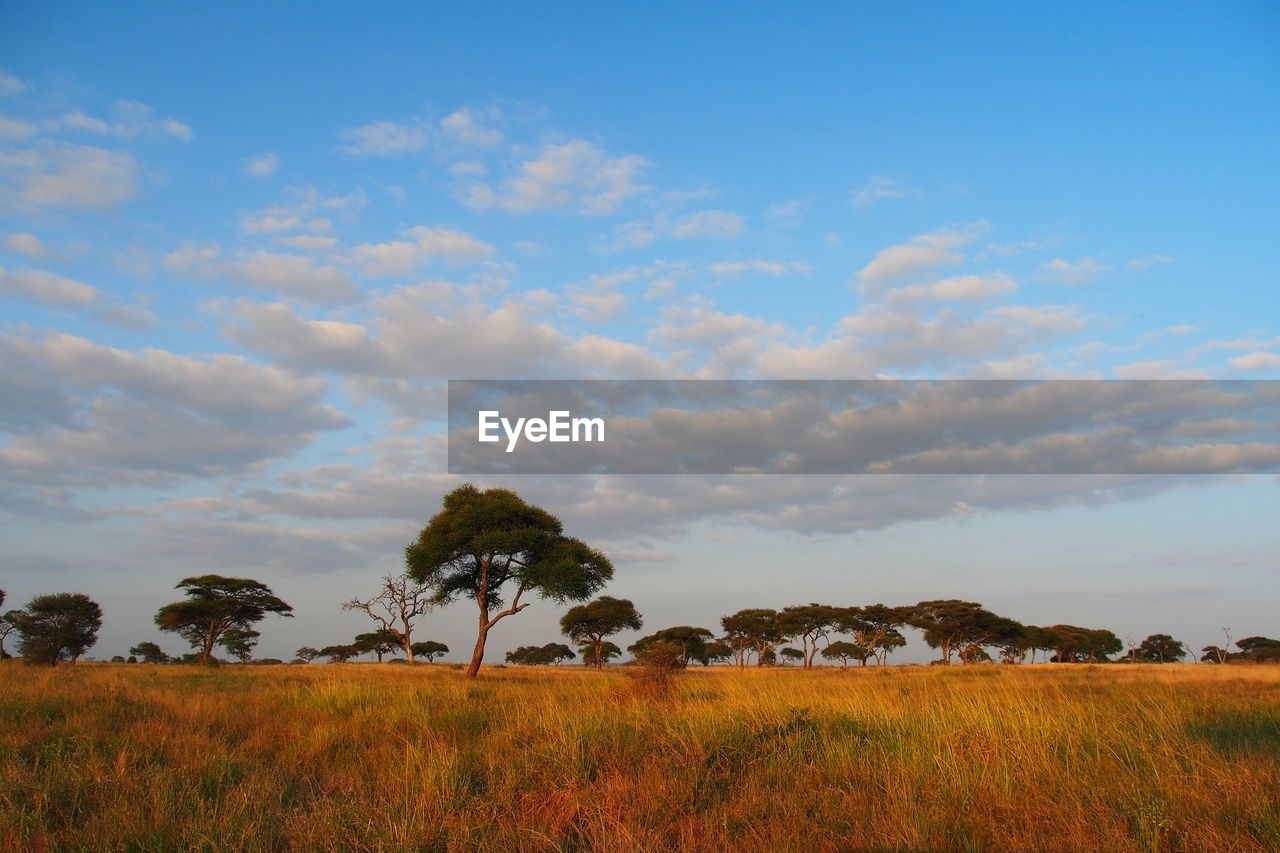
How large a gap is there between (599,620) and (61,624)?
30855 millimetres

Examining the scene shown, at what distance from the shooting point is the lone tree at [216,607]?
42.1 metres

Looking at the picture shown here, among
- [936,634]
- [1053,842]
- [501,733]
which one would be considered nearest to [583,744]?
[501,733]

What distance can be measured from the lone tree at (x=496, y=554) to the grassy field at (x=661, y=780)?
17.2m

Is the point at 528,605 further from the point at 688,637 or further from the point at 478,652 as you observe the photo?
the point at 688,637

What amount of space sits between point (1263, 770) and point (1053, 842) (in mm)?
2079

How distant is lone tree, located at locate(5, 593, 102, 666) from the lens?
1513 inches

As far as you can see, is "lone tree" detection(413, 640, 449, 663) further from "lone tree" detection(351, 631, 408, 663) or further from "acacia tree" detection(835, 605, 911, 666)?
"acacia tree" detection(835, 605, 911, 666)

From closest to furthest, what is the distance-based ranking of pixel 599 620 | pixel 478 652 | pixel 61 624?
pixel 478 652
pixel 61 624
pixel 599 620

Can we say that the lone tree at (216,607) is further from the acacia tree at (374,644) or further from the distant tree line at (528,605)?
the acacia tree at (374,644)

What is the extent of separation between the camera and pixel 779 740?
283 inches

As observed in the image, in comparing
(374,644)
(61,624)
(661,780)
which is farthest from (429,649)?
(661,780)

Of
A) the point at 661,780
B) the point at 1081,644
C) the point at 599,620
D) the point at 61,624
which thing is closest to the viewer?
the point at 661,780

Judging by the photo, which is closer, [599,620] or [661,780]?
[661,780]

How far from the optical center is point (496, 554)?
92.0 feet
